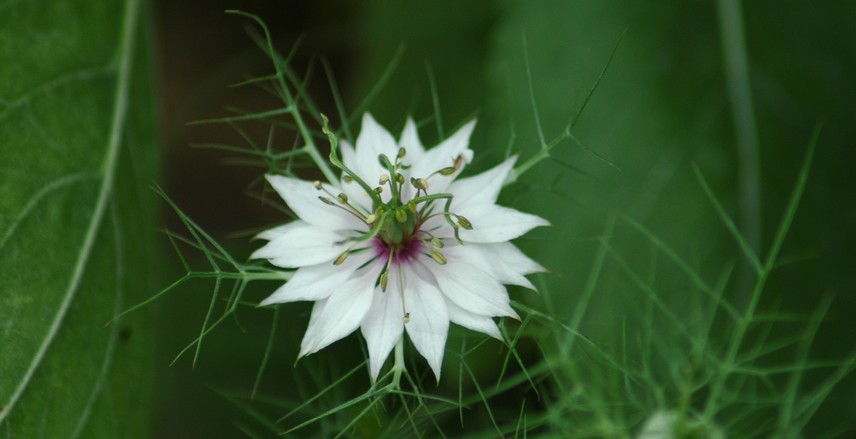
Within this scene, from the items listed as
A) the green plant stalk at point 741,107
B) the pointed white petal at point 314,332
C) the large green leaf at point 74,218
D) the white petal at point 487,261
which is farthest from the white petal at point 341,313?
the green plant stalk at point 741,107

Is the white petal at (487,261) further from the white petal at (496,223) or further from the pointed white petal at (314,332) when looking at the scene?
the pointed white petal at (314,332)

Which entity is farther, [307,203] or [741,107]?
[741,107]

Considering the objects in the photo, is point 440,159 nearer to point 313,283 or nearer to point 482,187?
point 482,187

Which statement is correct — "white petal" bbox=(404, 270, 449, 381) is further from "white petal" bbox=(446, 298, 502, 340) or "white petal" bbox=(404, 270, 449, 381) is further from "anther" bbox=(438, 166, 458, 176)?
"anther" bbox=(438, 166, 458, 176)

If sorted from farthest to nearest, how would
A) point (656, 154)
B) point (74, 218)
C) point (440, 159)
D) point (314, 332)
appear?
point (656, 154)
point (74, 218)
point (440, 159)
point (314, 332)

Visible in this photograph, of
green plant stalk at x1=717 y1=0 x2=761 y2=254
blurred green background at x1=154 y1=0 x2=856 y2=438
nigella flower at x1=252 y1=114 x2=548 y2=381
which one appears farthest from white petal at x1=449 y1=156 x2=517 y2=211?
green plant stalk at x1=717 y1=0 x2=761 y2=254

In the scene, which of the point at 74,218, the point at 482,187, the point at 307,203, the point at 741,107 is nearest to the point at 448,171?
the point at 482,187
